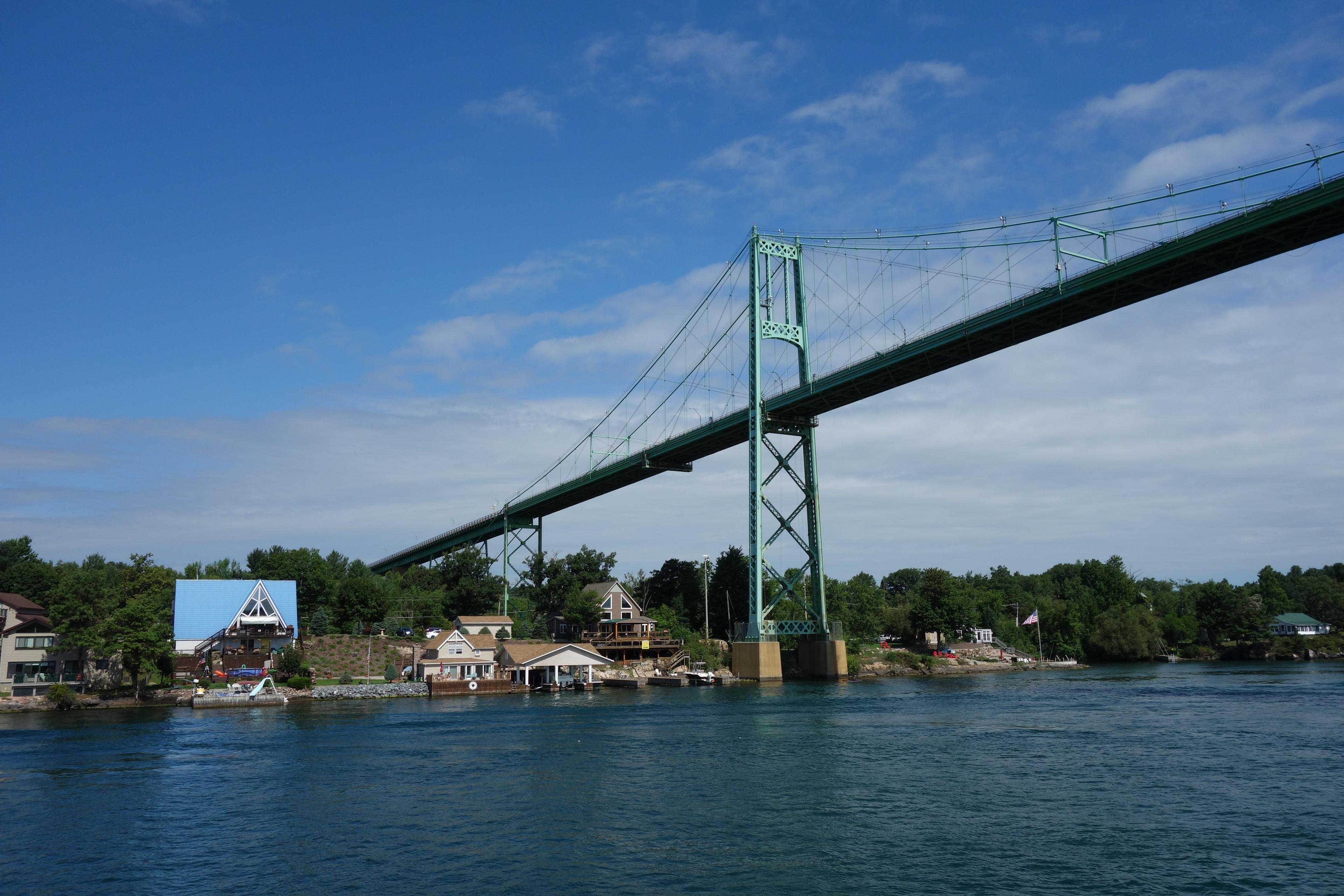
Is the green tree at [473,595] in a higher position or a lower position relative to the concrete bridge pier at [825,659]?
higher

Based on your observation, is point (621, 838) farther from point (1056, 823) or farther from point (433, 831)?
point (1056, 823)

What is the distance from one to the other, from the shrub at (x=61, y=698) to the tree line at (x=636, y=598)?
360 centimetres

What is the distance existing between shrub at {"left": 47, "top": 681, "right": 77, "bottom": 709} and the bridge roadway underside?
47021 mm

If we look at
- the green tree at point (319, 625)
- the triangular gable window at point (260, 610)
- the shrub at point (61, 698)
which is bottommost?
the shrub at point (61, 698)

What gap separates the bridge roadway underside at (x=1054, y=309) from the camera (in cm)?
4350

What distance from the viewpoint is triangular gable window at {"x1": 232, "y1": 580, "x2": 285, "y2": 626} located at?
68.2 metres

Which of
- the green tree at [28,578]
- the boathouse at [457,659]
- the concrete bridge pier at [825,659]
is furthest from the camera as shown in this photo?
the green tree at [28,578]

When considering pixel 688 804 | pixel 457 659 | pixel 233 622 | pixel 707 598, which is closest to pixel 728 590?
pixel 707 598

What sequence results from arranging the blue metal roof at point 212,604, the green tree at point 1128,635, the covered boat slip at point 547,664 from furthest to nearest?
the green tree at point 1128,635 → the covered boat slip at point 547,664 → the blue metal roof at point 212,604

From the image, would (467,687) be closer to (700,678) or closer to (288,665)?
(288,665)

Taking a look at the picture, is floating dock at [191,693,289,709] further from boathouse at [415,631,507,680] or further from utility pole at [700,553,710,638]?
utility pole at [700,553,710,638]

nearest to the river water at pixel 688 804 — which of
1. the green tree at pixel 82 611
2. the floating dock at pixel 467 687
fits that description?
the green tree at pixel 82 611

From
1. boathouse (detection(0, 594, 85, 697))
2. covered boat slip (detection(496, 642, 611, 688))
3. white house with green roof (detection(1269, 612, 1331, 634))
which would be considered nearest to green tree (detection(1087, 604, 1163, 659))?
white house with green roof (detection(1269, 612, 1331, 634))

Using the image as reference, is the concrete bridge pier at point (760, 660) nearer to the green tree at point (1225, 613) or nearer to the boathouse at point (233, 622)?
the boathouse at point (233, 622)
